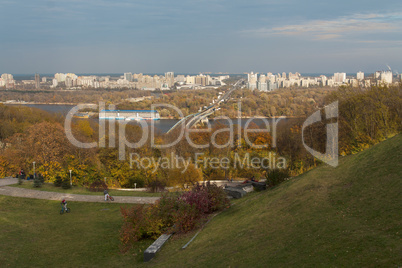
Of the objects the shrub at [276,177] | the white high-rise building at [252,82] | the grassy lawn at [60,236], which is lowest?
the grassy lawn at [60,236]

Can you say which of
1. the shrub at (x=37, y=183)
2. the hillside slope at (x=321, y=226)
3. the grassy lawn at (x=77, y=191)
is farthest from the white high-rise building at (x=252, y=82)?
the hillside slope at (x=321, y=226)

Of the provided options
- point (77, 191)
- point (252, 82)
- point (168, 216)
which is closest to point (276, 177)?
point (168, 216)

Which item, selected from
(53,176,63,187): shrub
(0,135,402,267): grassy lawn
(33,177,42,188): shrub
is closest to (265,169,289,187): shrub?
(0,135,402,267): grassy lawn

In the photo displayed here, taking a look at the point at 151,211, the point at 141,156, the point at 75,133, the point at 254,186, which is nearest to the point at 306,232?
the point at 151,211

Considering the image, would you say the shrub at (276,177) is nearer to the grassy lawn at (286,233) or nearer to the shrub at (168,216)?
the grassy lawn at (286,233)

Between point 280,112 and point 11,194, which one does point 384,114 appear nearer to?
point 11,194

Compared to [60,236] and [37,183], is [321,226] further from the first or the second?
[37,183]
